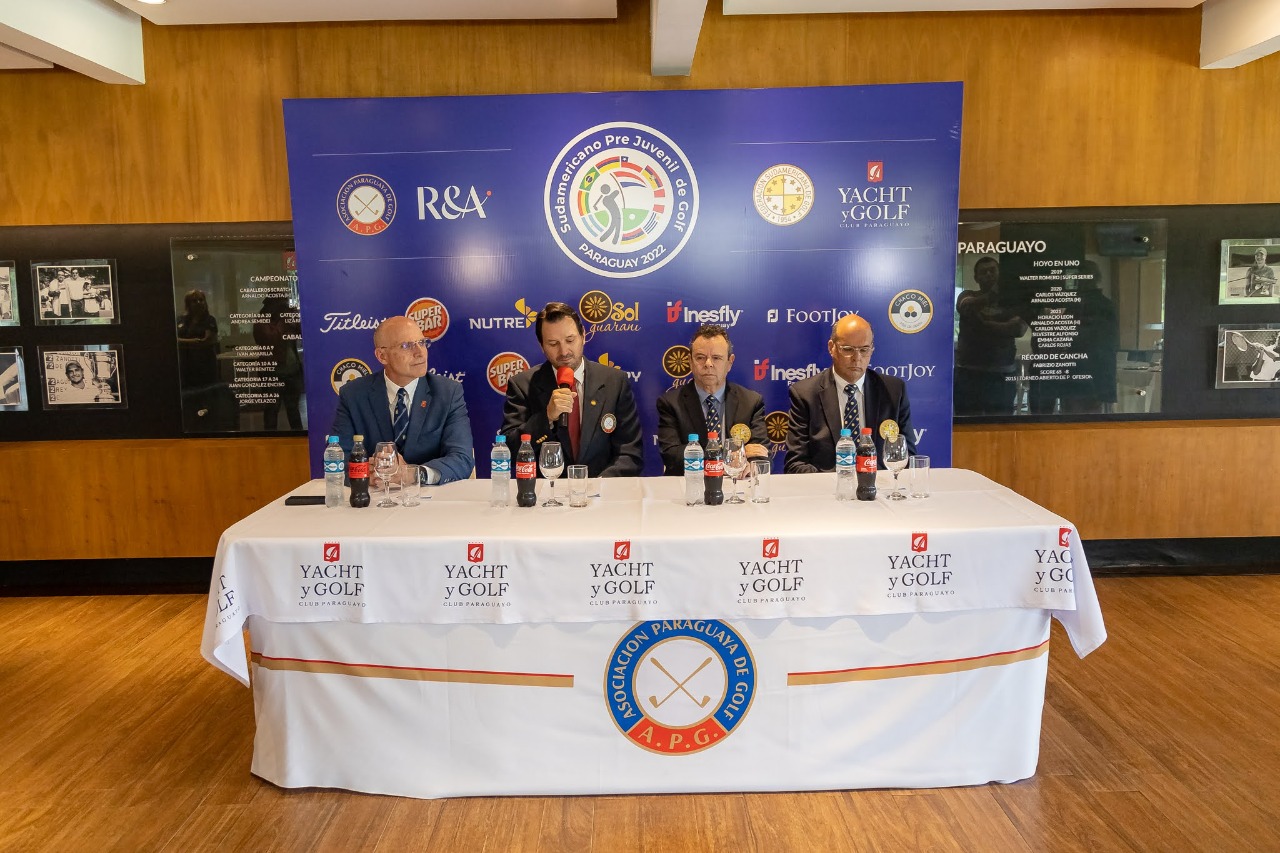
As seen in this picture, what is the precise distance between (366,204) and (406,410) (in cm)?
149

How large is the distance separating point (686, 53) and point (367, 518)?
295 cm

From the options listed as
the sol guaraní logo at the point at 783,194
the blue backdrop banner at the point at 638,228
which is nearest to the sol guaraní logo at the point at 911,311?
the blue backdrop banner at the point at 638,228

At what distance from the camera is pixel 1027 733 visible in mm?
2883

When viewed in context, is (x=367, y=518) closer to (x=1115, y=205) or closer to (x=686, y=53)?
(x=686, y=53)

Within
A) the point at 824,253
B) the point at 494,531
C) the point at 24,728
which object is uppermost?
the point at 824,253

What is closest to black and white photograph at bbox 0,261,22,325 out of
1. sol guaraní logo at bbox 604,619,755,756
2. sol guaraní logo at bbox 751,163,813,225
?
sol guaraní logo at bbox 751,163,813,225

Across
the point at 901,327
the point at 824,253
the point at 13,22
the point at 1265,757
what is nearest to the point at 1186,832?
the point at 1265,757

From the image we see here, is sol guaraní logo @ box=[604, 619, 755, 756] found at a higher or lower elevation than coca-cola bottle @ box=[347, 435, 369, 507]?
lower

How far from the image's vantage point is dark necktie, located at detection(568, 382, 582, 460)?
4152 mm

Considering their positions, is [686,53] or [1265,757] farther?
[686,53]

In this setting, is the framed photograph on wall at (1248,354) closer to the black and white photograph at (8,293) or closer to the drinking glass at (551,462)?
the drinking glass at (551,462)

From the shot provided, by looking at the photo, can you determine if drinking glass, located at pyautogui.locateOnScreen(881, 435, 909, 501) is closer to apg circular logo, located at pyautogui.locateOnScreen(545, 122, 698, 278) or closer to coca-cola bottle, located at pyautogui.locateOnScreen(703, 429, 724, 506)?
coca-cola bottle, located at pyautogui.locateOnScreen(703, 429, 724, 506)

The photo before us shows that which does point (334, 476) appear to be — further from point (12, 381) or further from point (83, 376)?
point (12, 381)

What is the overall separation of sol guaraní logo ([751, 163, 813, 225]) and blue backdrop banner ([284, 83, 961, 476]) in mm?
10
